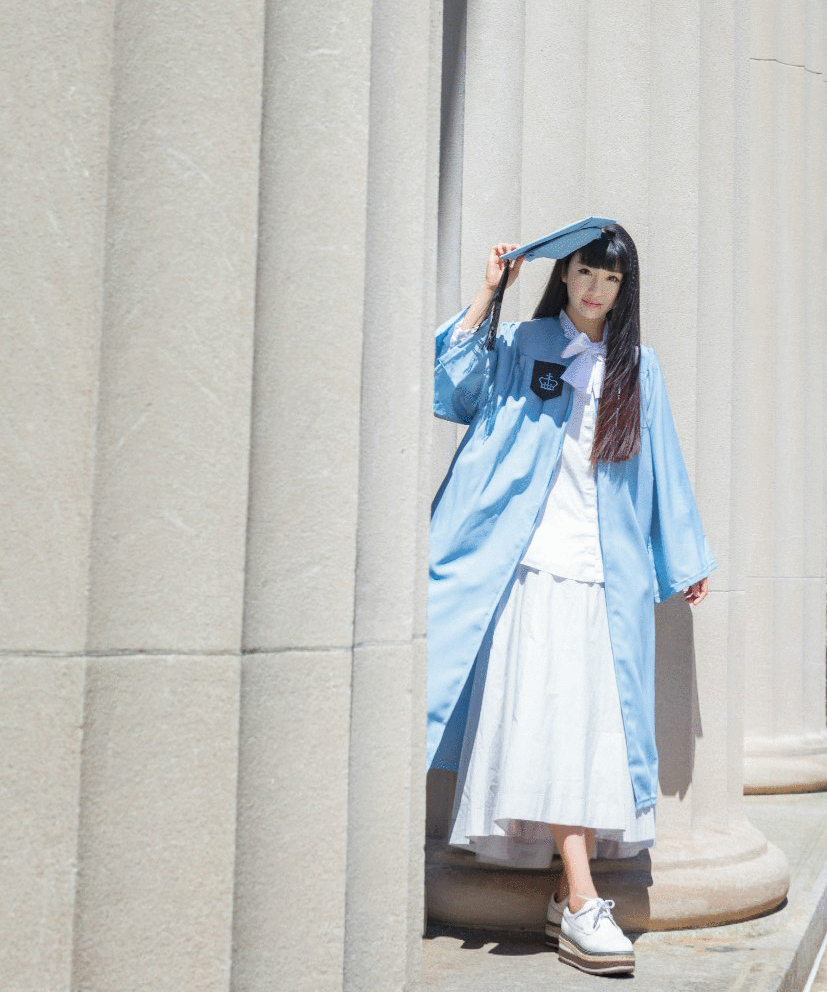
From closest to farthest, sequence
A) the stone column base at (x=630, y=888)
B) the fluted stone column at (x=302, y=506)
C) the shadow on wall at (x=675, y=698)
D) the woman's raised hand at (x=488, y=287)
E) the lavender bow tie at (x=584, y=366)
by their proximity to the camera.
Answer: the fluted stone column at (x=302, y=506) < the woman's raised hand at (x=488, y=287) < the lavender bow tie at (x=584, y=366) < the stone column base at (x=630, y=888) < the shadow on wall at (x=675, y=698)

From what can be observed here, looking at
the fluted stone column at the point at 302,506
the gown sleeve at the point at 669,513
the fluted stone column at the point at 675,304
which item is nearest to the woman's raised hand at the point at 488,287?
the fluted stone column at the point at 675,304

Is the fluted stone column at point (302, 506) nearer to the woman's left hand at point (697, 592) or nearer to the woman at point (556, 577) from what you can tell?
the woman at point (556, 577)

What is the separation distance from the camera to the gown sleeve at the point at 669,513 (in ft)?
13.6

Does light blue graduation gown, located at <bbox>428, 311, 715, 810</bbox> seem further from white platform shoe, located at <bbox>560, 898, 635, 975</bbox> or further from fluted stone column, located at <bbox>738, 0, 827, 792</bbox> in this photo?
fluted stone column, located at <bbox>738, 0, 827, 792</bbox>

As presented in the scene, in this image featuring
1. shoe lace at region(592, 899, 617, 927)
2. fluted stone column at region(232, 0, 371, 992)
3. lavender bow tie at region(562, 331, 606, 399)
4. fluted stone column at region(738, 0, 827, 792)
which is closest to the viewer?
fluted stone column at region(232, 0, 371, 992)

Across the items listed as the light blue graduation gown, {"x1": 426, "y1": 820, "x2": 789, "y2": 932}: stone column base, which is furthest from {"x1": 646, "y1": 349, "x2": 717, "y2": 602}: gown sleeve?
{"x1": 426, "y1": 820, "x2": 789, "y2": 932}: stone column base

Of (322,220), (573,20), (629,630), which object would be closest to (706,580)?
(629,630)

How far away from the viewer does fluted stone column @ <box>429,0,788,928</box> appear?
13.9 feet

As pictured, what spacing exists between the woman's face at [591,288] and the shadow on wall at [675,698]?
0.99 meters

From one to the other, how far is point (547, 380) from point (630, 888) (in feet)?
4.96

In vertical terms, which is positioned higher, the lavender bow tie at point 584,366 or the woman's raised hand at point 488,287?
the woman's raised hand at point 488,287

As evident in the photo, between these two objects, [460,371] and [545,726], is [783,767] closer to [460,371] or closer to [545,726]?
[545,726]

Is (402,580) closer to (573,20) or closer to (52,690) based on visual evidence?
(52,690)

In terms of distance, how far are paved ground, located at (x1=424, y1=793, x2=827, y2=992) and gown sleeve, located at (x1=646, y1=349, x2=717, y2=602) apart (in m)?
1.02
